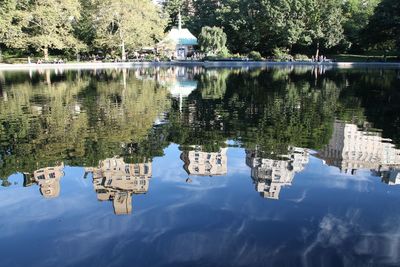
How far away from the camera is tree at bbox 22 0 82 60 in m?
56.5

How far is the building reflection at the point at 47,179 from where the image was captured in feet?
31.4

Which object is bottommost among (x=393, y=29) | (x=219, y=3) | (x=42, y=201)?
(x=42, y=201)

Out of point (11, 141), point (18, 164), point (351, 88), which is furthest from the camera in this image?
point (351, 88)

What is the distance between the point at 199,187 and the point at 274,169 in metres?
2.31

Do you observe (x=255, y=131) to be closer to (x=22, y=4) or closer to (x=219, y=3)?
(x=22, y=4)

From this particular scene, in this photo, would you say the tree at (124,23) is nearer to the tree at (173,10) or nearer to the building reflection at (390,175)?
the tree at (173,10)

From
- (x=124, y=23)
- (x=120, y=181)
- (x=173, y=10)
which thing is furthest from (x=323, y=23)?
(x=120, y=181)

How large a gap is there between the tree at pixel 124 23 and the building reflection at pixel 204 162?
5127 centimetres

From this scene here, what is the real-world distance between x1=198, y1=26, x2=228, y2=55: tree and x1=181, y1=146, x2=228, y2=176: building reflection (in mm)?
56440

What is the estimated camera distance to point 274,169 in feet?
35.2

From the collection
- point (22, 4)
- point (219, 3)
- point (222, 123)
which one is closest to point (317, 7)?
point (219, 3)

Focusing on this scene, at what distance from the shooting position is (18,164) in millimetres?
11547

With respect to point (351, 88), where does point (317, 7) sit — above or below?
above

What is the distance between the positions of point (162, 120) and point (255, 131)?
4629 mm
